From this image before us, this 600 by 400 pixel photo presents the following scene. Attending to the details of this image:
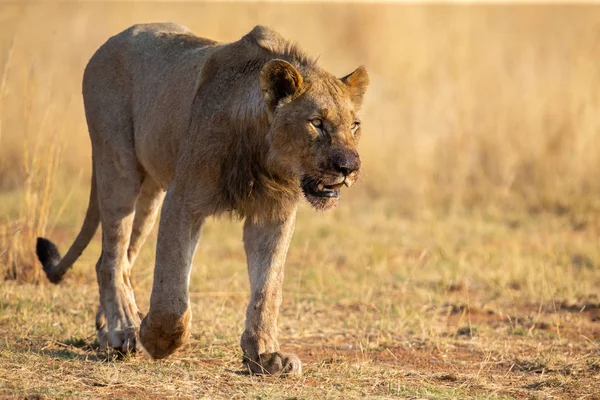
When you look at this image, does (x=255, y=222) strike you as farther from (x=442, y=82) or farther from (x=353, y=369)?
(x=442, y=82)

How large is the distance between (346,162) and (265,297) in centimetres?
97

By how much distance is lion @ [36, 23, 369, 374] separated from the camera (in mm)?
4320

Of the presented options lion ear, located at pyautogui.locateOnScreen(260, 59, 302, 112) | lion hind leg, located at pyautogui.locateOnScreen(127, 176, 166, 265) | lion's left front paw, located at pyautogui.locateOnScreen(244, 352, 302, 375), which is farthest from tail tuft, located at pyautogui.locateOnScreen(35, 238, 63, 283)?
lion ear, located at pyautogui.locateOnScreen(260, 59, 302, 112)

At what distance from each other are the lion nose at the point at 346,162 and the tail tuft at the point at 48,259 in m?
2.52

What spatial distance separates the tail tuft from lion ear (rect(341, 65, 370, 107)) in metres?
2.38

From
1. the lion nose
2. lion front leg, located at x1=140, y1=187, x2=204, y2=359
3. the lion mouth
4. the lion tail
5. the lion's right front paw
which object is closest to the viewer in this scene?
the lion nose

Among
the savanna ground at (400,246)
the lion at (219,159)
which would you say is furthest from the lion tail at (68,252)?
the lion at (219,159)

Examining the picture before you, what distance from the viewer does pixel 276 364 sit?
4559mm

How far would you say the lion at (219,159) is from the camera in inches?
170

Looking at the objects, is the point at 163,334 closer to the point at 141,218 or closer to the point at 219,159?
the point at 219,159

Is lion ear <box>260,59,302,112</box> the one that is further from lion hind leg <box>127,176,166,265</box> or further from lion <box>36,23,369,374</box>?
lion hind leg <box>127,176,166,265</box>

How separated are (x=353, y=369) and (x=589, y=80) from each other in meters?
7.56

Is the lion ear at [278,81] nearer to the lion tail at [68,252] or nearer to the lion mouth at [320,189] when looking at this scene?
the lion mouth at [320,189]

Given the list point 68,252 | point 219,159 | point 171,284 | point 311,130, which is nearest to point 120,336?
point 171,284
